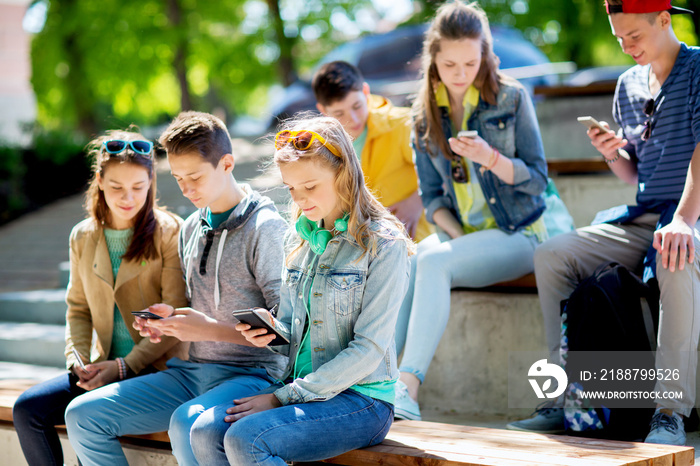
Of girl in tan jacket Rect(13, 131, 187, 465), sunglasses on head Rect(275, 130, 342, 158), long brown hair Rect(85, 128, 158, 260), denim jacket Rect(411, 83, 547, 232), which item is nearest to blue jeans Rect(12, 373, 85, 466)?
girl in tan jacket Rect(13, 131, 187, 465)

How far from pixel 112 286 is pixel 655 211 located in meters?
2.46

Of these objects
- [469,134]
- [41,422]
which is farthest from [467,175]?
[41,422]

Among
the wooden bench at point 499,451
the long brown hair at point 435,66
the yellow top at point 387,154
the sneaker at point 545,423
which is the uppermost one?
the long brown hair at point 435,66

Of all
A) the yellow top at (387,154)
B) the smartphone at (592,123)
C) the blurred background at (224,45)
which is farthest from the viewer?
the blurred background at (224,45)

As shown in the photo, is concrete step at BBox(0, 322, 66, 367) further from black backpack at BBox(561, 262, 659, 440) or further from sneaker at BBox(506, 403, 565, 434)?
black backpack at BBox(561, 262, 659, 440)

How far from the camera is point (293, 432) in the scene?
7.72 feet

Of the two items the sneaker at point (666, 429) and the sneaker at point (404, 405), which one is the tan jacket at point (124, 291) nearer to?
the sneaker at point (404, 405)

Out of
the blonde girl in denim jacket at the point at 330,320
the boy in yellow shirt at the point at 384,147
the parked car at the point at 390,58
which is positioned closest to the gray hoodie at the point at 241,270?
the blonde girl in denim jacket at the point at 330,320

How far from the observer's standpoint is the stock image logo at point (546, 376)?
3240 millimetres

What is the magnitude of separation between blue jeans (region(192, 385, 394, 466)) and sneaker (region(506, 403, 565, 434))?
35.0 inches

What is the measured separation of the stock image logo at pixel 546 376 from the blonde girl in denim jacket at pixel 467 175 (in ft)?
1.49

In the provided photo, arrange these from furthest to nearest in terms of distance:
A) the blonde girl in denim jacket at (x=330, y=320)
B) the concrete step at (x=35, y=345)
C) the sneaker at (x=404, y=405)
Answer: the concrete step at (x=35, y=345) → the sneaker at (x=404, y=405) → the blonde girl in denim jacket at (x=330, y=320)

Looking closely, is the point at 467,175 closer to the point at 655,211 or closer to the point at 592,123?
the point at 592,123

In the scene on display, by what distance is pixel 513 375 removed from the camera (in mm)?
3779
